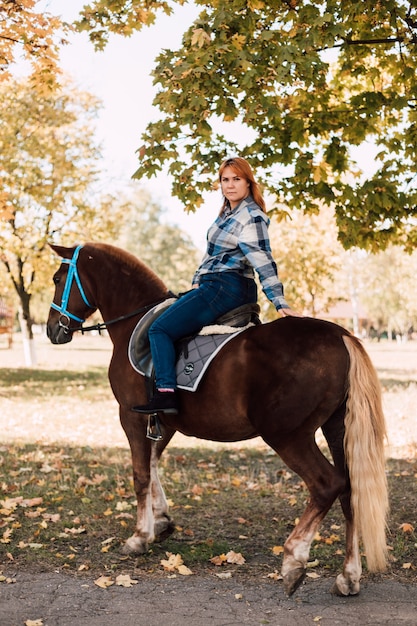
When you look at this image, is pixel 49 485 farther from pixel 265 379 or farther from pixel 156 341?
pixel 265 379

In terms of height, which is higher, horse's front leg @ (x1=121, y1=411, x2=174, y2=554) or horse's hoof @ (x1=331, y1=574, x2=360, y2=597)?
horse's front leg @ (x1=121, y1=411, x2=174, y2=554)

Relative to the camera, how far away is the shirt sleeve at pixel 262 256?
4863 mm

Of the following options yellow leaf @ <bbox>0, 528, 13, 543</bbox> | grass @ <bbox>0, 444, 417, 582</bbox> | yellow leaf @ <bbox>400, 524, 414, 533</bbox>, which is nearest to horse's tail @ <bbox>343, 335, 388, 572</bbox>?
grass @ <bbox>0, 444, 417, 582</bbox>

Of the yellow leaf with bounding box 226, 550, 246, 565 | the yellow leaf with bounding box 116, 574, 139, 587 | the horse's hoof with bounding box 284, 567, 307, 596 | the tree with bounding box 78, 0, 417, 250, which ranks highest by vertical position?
the tree with bounding box 78, 0, 417, 250

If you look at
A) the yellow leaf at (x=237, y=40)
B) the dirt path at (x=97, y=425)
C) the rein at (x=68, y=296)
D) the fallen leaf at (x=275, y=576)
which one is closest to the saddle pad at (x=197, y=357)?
the rein at (x=68, y=296)

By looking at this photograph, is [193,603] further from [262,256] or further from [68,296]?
[68,296]

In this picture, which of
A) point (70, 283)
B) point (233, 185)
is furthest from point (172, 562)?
point (233, 185)

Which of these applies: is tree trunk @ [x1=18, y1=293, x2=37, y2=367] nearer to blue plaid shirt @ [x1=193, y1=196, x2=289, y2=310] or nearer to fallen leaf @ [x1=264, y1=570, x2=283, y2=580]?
blue plaid shirt @ [x1=193, y1=196, x2=289, y2=310]

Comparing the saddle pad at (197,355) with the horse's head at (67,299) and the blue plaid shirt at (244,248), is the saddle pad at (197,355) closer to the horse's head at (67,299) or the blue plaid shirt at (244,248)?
the blue plaid shirt at (244,248)

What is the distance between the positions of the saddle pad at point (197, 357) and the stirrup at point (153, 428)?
1.93ft

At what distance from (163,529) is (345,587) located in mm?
1987

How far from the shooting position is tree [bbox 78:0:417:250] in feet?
22.5

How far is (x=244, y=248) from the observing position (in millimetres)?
4957

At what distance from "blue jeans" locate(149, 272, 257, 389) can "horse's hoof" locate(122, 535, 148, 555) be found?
1517 millimetres
